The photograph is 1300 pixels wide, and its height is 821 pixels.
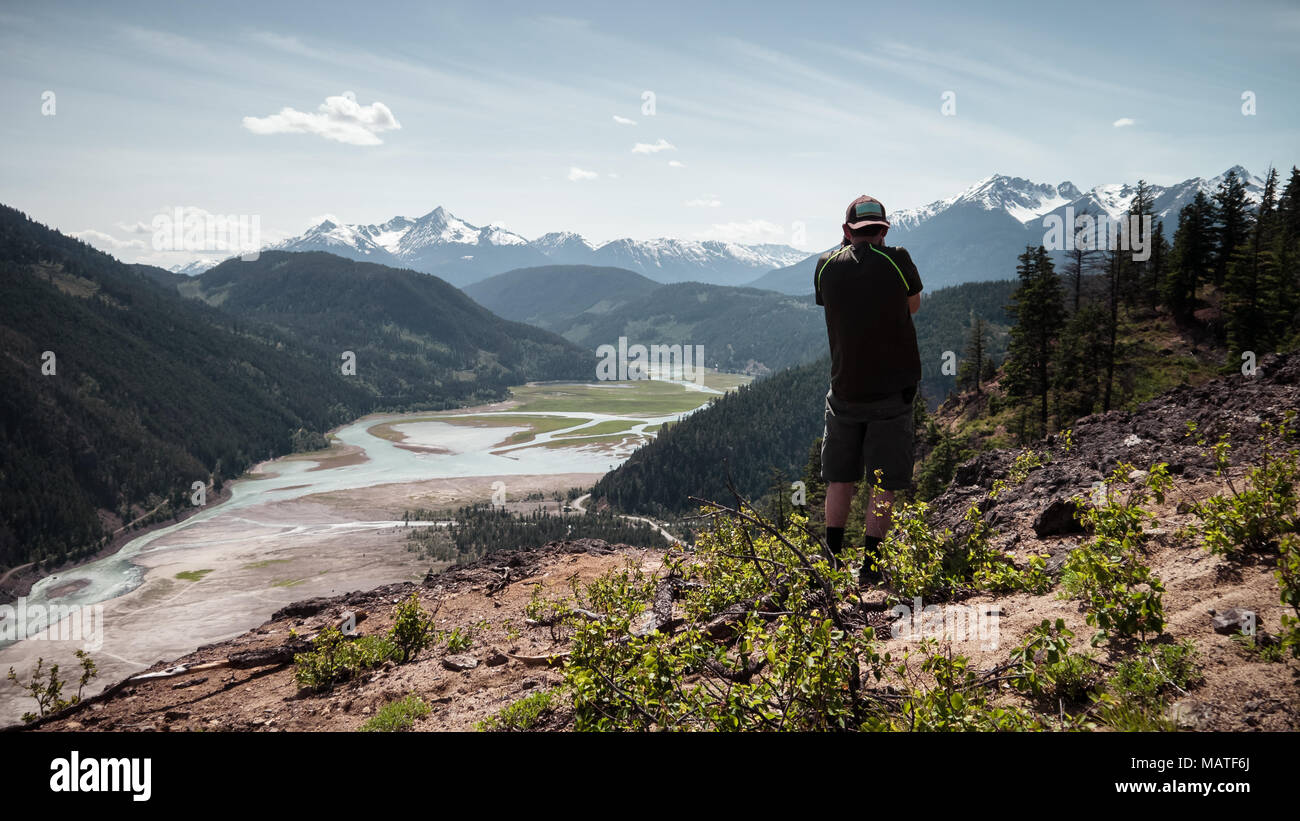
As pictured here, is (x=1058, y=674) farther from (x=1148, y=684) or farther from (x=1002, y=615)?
(x=1002, y=615)

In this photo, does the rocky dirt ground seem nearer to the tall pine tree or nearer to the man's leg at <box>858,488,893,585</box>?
the man's leg at <box>858,488,893,585</box>

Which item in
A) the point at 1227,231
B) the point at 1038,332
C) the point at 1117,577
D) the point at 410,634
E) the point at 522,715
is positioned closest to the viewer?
the point at 1117,577

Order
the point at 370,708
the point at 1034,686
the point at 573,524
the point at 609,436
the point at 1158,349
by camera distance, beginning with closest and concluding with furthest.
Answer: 1. the point at 1034,686
2. the point at 370,708
3. the point at 1158,349
4. the point at 573,524
5. the point at 609,436

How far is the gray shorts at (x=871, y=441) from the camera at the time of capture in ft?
19.9

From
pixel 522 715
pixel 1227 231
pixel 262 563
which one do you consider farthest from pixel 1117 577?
pixel 262 563

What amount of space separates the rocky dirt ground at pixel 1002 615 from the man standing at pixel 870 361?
135 centimetres

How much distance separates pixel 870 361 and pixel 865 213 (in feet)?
4.94

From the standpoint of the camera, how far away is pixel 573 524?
106 m

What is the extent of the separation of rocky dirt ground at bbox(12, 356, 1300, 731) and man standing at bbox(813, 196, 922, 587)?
135 cm

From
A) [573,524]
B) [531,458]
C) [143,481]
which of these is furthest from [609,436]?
[143,481]

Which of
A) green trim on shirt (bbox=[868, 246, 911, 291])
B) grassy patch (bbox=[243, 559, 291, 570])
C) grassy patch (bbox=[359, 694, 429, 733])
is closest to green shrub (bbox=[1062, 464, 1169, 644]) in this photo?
green trim on shirt (bbox=[868, 246, 911, 291])

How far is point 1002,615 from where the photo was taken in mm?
5469
